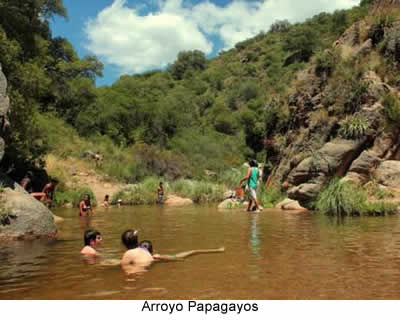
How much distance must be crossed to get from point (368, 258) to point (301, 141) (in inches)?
608

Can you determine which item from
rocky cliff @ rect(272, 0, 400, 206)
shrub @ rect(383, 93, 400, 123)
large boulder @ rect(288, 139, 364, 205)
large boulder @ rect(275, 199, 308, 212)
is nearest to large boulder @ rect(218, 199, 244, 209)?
→ large boulder @ rect(275, 199, 308, 212)

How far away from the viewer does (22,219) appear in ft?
34.6

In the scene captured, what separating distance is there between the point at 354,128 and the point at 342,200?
3.97m

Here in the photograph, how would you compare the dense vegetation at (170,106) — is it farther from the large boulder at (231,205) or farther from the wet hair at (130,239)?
the wet hair at (130,239)

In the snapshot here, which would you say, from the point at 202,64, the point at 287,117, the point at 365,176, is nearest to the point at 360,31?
the point at 287,117

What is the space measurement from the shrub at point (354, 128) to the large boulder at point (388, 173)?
1569mm

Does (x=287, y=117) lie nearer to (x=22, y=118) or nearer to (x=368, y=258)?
(x=22, y=118)

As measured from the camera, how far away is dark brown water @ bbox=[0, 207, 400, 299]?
5113mm

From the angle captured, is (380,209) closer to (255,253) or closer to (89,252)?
(255,253)

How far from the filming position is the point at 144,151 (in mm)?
38344

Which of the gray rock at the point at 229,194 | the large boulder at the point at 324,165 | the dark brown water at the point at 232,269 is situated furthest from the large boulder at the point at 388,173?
the gray rock at the point at 229,194

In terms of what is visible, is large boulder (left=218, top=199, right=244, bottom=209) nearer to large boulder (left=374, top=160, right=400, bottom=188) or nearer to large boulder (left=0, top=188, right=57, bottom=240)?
large boulder (left=374, top=160, right=400, bottom=188)

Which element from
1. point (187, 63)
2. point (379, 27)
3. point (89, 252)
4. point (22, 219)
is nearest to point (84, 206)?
point (22, 219)

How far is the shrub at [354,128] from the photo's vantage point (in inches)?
722
